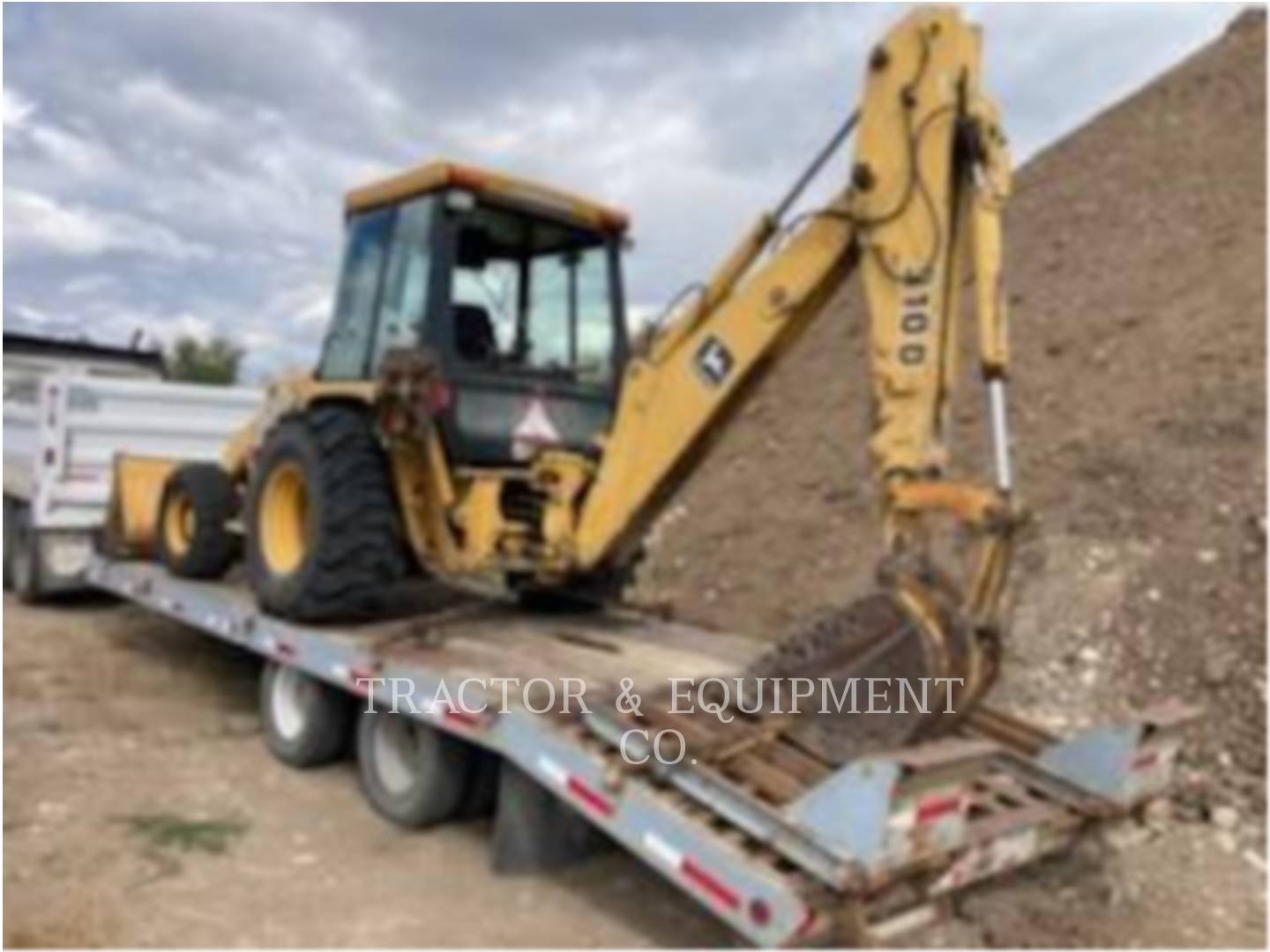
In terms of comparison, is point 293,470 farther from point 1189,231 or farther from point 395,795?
point 1189,231

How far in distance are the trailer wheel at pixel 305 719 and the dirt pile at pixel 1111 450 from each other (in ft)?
8.99

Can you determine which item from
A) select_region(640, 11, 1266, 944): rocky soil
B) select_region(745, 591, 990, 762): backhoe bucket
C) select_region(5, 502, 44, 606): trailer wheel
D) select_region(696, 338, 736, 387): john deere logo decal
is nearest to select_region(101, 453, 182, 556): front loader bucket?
select_region(5, 502, 44, 606): trailer wheel

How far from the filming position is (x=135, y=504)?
9000 millimetres

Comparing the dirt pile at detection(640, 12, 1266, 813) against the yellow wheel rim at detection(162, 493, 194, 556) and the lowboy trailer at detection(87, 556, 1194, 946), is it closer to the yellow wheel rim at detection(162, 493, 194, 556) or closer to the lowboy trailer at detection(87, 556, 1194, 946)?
the lowboy trailer at detection(87, 556, 1194, 946)

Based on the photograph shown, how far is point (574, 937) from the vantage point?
473 cm

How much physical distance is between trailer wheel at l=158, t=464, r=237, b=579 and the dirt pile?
2.55m

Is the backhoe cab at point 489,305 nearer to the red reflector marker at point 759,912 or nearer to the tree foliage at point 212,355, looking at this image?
the red reflector marker at point 759,912

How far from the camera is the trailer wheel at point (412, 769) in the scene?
563 cm

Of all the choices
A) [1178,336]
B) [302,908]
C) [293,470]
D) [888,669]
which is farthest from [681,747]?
[1178,336]

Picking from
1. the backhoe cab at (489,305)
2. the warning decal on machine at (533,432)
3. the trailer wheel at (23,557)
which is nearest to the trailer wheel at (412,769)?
the backhoe cab at (489,305)

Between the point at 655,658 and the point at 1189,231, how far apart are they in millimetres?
7968

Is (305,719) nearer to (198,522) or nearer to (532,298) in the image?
(198,522)

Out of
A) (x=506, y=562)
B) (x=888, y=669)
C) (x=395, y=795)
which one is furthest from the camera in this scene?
(x=506, y=562)

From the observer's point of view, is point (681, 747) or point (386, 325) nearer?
point (681, 747)
